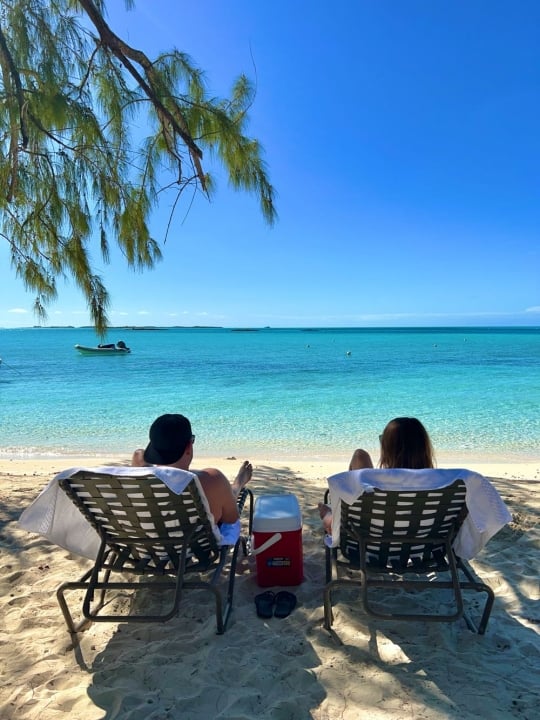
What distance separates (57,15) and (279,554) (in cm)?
409

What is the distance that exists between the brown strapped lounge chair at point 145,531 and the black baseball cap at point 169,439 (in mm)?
357

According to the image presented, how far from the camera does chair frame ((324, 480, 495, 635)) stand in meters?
2.01

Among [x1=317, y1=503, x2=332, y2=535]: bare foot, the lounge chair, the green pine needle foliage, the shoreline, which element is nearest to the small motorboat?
the shoreline

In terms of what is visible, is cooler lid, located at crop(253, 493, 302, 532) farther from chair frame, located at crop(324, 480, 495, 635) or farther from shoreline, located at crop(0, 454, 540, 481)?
shoreline, located at crop(0, 454, 540, 481)

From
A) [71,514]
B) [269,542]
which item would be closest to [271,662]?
[269,542]

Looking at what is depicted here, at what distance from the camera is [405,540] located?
2131 millimetres

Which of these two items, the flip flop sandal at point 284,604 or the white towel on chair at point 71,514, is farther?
the flip flop sandal at point 284,604

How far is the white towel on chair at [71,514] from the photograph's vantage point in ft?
6.37

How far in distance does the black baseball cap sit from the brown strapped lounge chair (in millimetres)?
357

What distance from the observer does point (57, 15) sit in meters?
3.18

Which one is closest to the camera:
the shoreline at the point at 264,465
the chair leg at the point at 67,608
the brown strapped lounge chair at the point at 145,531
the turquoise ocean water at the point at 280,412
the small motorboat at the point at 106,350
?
the brown strapped lounge chair at the point at 145,531

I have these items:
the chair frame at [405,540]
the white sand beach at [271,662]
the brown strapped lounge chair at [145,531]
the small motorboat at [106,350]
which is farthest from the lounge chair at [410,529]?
the small motorboat at [106,350]

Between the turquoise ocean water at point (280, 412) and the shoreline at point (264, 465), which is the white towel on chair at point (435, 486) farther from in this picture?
the turquoise ocean water at point (280, 412)

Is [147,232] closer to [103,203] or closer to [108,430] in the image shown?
[103,203]
